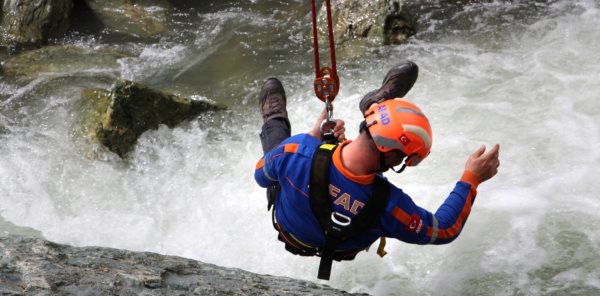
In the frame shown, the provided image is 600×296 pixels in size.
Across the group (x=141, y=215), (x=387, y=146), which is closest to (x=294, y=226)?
(x=387, y=146)

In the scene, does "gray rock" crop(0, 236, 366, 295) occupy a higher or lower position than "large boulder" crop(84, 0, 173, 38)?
lower

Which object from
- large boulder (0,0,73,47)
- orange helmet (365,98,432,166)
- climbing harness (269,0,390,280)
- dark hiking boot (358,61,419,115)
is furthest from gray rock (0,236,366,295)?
large boulder (0,0,73,47)

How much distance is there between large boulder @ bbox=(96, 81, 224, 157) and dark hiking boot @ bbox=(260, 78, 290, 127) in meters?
1.71

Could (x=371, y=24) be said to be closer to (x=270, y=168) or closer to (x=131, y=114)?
(x=131, y=114)

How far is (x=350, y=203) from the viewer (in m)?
2.61

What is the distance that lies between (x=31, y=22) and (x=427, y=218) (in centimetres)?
706

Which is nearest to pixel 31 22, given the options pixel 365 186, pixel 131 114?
pixel 131 114

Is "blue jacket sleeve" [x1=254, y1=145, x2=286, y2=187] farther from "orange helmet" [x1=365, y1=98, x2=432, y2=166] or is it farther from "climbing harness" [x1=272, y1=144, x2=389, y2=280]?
"orange helmet" [x1=365, y1=98, x2=432, y2=166]

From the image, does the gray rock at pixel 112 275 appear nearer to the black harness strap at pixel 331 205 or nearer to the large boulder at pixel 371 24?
the black harness strap at pixel 331 205

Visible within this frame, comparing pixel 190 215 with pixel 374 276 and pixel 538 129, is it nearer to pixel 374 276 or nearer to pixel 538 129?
pixel 374 276

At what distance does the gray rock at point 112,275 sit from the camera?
2.36 meters

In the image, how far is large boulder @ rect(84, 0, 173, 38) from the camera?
8.00 meters

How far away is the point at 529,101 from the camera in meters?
5.28

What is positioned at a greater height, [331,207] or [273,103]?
[273,103]
